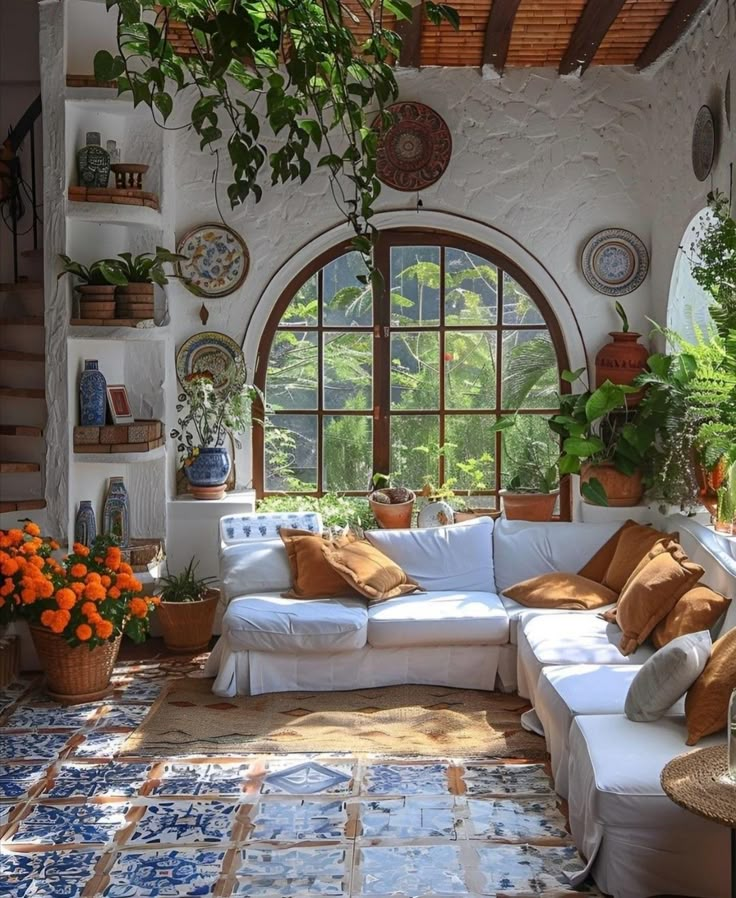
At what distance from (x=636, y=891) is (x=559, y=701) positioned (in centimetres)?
97

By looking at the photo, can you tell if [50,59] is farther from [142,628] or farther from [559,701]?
[559,701]

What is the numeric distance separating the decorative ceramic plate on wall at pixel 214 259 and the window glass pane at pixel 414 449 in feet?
4.06

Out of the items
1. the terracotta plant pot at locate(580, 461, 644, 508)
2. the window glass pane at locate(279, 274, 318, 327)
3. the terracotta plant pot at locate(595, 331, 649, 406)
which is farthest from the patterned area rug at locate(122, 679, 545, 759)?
the window glass pane at locate(279, 274, 318, 327)

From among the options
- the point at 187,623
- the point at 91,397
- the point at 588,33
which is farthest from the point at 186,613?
the point at 588,33

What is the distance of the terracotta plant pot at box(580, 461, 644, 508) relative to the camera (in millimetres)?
6352

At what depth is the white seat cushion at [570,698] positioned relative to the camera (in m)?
4.20

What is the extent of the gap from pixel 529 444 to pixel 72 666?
292cm

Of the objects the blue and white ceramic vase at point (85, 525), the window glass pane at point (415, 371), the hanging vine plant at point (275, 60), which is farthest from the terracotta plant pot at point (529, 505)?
the hanging vine plant at point (275, 60)

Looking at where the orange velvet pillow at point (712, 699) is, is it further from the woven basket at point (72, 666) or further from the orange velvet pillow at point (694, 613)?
the woven basket at point (72, 666)

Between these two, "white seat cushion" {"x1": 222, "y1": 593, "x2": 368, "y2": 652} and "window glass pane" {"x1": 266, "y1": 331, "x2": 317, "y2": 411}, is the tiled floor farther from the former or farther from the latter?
"window glass pane" {"x1": 266, "y1": 331, "x2": 317, "y2": 411}

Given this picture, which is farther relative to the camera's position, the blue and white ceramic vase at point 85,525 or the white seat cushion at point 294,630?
the blue and white ceramic vase at point 85,525

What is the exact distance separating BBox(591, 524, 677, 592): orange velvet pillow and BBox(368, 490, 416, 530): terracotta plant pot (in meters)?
1.24

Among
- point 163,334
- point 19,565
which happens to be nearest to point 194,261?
point 163,334

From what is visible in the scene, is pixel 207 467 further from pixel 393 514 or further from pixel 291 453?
pixel 393 514
